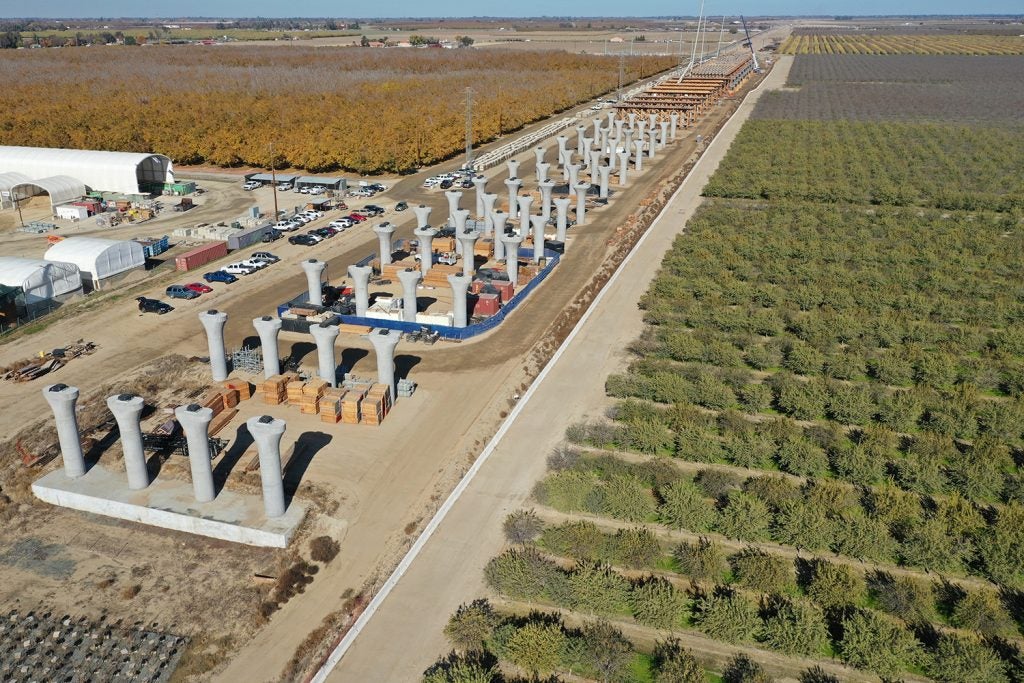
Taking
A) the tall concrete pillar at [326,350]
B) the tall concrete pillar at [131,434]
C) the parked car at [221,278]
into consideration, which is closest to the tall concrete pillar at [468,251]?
the parked car at [221,278]

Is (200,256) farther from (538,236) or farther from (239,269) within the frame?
(538,236)

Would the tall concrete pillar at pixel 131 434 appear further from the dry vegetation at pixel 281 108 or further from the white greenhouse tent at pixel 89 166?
the dry vegetation at pixel 281 108

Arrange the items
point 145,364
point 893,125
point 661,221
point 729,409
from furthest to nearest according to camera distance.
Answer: point 893,125
point 661,221
point 145,364
point 729,409

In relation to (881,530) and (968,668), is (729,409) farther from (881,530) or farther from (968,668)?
(968,668)

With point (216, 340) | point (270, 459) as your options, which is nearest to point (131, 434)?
point (270, 459)

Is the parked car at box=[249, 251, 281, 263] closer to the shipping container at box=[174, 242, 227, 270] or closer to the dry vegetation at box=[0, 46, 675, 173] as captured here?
the shipping container at box=[174, 242, 227, 270]

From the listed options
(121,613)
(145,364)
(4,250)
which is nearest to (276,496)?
(121,613)
